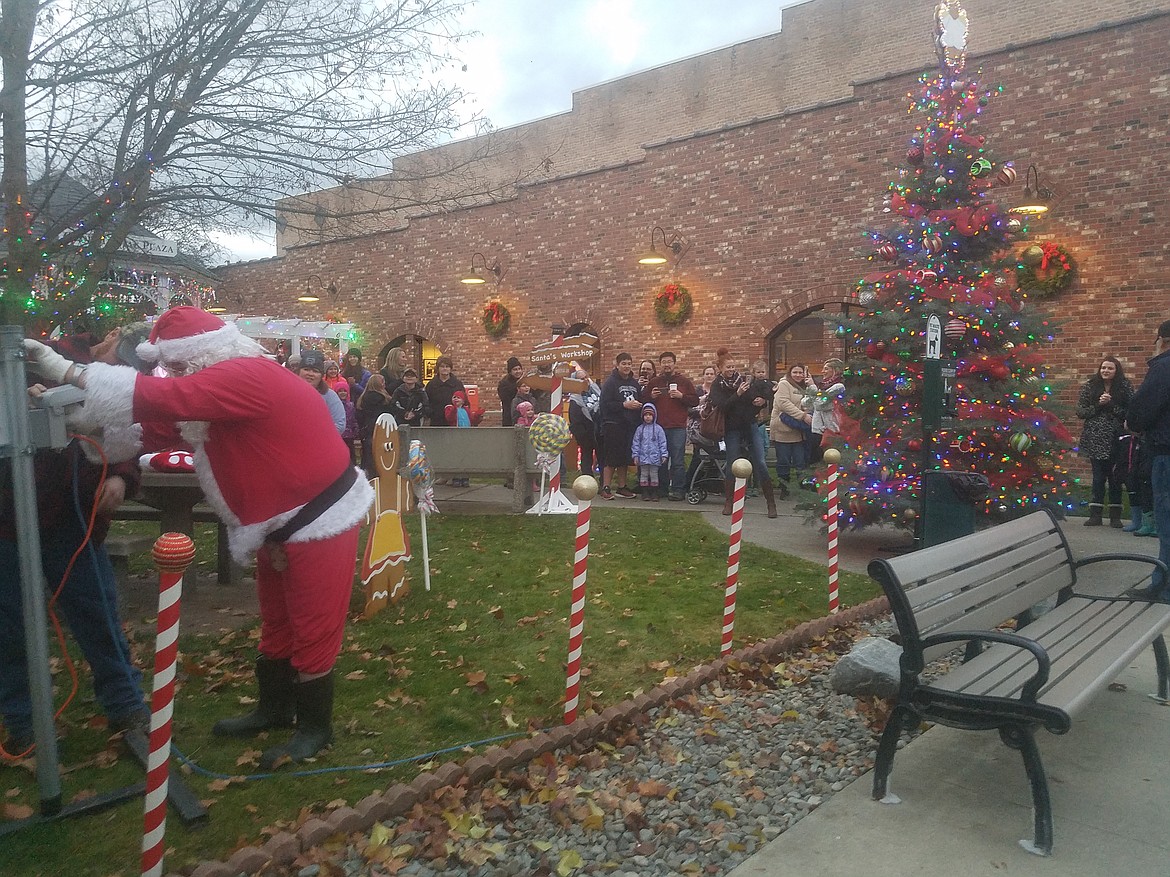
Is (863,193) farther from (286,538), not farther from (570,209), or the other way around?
(286,538)

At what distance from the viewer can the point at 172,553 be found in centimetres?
249

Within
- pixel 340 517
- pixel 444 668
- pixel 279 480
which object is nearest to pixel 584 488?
pixel 340 517

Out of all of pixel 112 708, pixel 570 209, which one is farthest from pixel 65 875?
pixel 570 209

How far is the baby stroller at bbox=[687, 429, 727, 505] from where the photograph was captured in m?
11.3

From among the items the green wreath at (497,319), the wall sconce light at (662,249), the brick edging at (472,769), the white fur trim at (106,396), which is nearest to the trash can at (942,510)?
the brick edging at (472,769)

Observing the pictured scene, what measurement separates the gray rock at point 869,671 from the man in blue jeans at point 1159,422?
2.96 metres

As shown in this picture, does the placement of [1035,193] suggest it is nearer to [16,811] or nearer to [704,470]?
[704,470]

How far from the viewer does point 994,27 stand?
17.4 meters

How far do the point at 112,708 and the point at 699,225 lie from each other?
1418cm

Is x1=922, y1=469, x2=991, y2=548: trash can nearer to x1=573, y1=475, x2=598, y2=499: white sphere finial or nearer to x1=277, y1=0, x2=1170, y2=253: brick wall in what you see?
x1=573, y1=475, x2=598, y2=499: white sphere finial

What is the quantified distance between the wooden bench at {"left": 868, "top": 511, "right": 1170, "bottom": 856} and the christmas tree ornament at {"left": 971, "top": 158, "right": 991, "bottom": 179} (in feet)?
16.3

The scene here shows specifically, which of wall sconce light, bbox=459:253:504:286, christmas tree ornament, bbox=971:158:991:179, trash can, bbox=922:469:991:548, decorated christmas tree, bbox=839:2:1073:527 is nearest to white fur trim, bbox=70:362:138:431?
trash can, bbox=922:469:991:548

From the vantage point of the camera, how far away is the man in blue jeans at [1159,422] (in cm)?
597

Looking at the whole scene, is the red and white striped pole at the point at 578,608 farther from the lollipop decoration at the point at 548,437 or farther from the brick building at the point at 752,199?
the lollipop decoration at the point at 548,437
